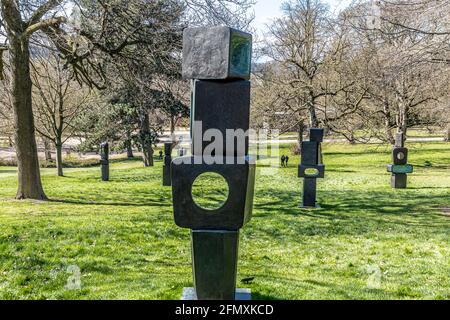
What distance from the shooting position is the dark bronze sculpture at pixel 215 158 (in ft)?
12.1

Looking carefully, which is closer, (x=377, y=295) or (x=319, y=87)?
(x=377, y=295)

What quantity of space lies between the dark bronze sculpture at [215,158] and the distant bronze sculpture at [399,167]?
11479 millimetres

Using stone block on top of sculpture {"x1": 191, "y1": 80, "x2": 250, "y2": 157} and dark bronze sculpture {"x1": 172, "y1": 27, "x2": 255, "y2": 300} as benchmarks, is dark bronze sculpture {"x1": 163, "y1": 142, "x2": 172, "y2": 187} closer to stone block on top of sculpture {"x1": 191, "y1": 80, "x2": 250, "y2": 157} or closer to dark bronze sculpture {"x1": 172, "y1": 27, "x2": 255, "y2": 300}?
dark bronze sculpture {"x1": 172, "y1": 27, "x2": 255, "y2": 300}

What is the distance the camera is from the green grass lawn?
460cm

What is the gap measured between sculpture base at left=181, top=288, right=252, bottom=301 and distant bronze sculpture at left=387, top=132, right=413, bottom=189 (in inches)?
446

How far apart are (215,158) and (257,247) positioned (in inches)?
129

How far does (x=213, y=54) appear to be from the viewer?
3.66 m

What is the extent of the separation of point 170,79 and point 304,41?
42.8 ft

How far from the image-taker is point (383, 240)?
23.7 feet

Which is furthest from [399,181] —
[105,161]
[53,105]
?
[53,105]

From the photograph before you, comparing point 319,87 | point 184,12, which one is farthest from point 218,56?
point 319,87

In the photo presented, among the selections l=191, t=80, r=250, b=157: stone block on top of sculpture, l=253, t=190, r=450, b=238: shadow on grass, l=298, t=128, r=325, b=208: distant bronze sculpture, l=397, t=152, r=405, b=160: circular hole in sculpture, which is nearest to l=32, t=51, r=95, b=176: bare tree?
l=253, t=190, r=450, b=238: shadow on grass

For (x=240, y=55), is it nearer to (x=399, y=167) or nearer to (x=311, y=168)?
(x=311, y=168)
